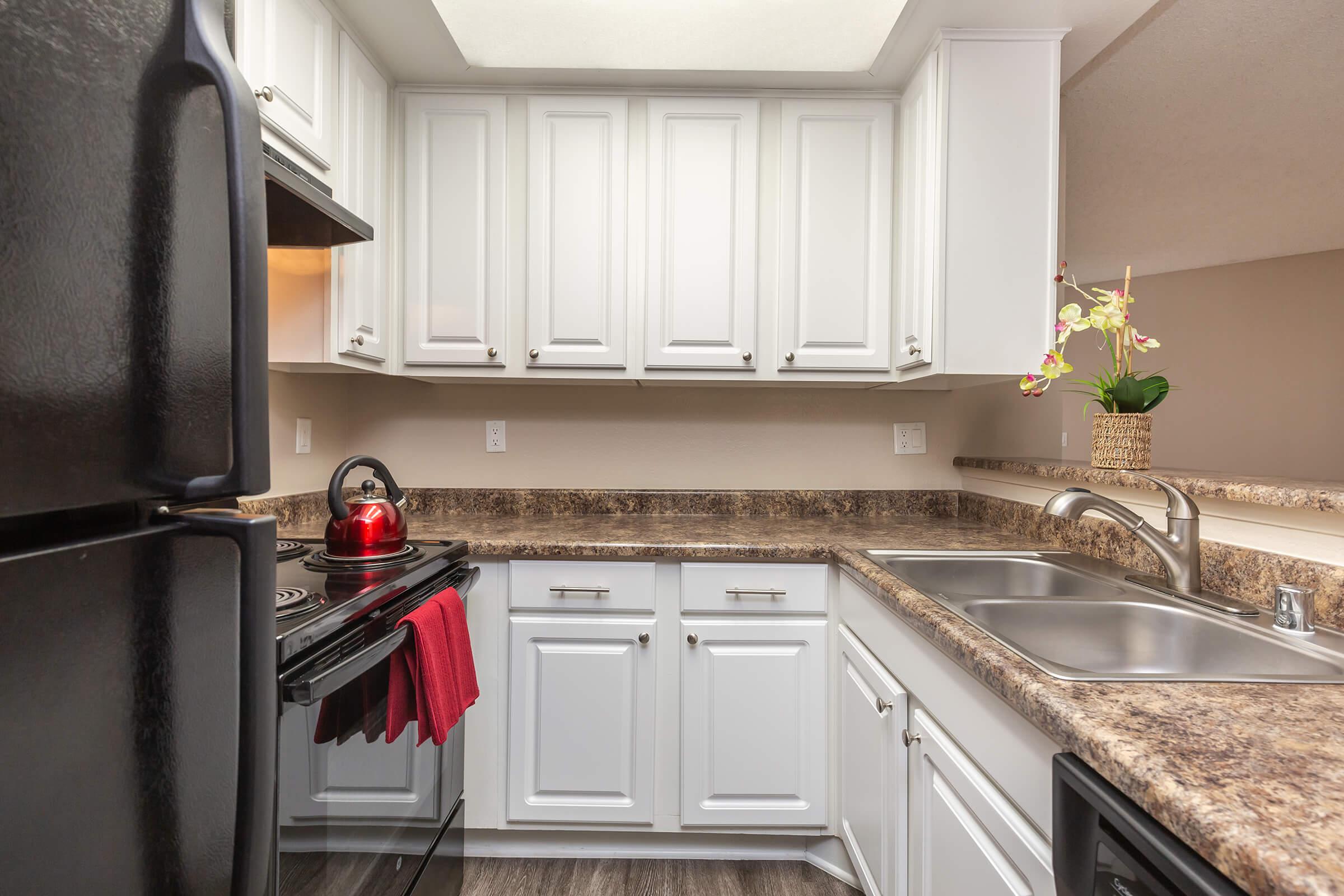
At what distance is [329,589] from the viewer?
117 cm

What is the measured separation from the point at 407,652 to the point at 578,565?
0.57 metres

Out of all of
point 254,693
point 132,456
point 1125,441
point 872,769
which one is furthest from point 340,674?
point 1125,441

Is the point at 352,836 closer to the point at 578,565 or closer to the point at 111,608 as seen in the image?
the point at 578,565

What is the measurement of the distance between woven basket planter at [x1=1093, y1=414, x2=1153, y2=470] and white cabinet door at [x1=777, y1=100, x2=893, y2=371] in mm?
743

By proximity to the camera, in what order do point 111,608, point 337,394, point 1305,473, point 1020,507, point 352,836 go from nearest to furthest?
1. point 111,608
2. point 352,836
3. point 1020,507
4. point 337,394
5. point 1305,473

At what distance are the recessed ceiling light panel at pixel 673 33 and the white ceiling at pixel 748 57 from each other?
15mm

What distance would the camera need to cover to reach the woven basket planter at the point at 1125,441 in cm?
148

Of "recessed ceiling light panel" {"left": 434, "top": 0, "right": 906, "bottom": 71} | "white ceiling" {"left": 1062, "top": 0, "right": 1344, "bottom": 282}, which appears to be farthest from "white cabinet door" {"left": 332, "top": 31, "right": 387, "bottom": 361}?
"white ceiling" {"left": 1062, "top": 0, "right": 1344, "bottom": 282}

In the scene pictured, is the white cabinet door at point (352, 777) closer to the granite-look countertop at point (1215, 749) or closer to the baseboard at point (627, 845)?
the baseboard at point (627, 845)

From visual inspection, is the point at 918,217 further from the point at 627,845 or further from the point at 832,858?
the point at 627,845

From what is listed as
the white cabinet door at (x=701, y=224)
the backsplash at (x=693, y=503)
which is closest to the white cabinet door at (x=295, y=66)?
the white cabinet door at (x=701, y=224)

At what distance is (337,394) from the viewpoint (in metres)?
2.25

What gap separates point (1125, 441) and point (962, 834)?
101 centimetres

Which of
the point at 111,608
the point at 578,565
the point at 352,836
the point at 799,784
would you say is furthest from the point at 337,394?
the point at 111,608
